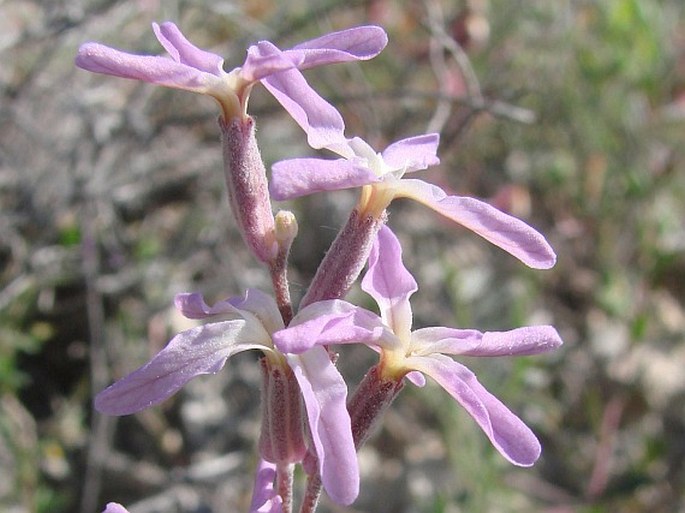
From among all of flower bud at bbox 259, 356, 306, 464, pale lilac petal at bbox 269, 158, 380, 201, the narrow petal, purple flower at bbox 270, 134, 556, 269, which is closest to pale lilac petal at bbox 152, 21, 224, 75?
the narrow petal

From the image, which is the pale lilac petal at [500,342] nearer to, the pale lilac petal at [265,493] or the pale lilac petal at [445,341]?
the pale lilac petal at [445,341]

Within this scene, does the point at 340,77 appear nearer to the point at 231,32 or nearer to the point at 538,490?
the point at 231,32

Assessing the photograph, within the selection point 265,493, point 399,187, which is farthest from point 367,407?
point 399,187

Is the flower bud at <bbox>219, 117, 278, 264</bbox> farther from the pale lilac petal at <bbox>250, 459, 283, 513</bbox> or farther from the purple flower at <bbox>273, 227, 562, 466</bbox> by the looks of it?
the pale lilac petal at <bbox>250, 459, 283, 513</bbox>

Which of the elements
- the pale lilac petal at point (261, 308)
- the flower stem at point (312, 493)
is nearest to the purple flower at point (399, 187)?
the pale lilac petal at point (261, 308)

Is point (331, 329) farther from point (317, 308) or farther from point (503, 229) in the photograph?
point (503, 229)

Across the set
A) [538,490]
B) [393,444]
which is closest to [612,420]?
[538,490]
